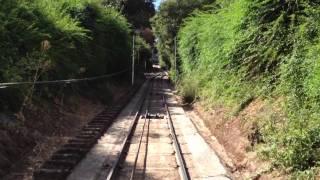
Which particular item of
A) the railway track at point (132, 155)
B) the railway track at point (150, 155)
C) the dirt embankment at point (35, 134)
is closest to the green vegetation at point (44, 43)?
the dirt embankment at point (35, 134)

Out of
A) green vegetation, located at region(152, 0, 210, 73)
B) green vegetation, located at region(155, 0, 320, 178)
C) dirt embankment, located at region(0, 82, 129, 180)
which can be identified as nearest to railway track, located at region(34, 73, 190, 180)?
dirt embankment, located at region(0, 82, 129, 180)

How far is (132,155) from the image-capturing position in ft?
47.4

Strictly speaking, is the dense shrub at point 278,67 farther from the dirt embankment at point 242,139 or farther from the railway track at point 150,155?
the railway track at point 150,155

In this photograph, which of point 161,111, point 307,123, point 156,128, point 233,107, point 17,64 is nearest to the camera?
point 307,123

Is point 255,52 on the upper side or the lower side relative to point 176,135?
upper

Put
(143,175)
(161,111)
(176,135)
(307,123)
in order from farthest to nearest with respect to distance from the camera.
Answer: (161,111)
(176,135)
(143,175)
(307,123)

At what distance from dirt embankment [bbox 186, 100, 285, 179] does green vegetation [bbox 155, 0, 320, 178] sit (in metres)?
0.29

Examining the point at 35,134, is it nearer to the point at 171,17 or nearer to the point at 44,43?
the point at 44,43

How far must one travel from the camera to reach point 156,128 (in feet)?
67.2

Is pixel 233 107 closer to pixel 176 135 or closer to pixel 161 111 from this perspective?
pixel 176 135

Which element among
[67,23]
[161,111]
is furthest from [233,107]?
[161,111]

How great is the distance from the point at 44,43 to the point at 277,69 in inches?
253

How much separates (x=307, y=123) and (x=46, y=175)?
5.30m

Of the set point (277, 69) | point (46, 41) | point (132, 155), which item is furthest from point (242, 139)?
point (46, 41)
